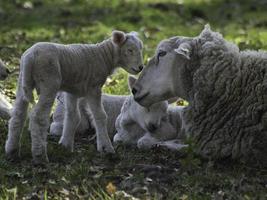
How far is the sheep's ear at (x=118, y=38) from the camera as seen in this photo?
8109mm

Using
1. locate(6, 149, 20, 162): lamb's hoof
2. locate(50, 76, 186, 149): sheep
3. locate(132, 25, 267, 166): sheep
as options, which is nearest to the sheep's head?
locate(132, 25, 267, 166): sheep

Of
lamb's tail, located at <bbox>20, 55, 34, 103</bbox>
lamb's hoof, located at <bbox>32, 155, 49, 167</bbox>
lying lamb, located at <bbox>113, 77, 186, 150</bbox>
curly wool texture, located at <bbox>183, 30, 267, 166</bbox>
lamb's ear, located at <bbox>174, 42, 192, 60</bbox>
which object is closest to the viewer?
lamb's tail, located at <bbox>20, 55, 34, 103</bbox>

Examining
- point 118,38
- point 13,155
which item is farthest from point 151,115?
point 13,155

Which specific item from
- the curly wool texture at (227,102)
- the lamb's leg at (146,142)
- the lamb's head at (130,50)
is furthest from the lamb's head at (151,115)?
the curly wool texture at (227,102)

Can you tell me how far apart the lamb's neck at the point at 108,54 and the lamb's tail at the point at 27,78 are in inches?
44.0

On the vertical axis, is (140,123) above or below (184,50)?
below

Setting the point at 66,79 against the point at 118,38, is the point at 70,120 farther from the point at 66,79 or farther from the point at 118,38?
the point at 118,38

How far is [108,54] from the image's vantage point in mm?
8164

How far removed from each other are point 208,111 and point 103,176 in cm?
153

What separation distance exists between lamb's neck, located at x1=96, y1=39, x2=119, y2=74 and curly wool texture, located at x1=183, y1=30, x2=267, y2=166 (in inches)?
34.6

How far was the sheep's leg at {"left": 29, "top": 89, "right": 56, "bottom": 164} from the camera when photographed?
7.16 m

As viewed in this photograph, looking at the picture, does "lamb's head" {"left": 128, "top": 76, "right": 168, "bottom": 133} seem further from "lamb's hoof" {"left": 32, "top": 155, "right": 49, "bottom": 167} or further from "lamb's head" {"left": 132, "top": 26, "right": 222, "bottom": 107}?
"lamb's hoof" {"left": 32, "top": 155, "right": 49, "bottom": 167}

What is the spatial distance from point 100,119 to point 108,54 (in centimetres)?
72

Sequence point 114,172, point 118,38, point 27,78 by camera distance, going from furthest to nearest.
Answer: point 118,38
point 27,78
point 114,172
